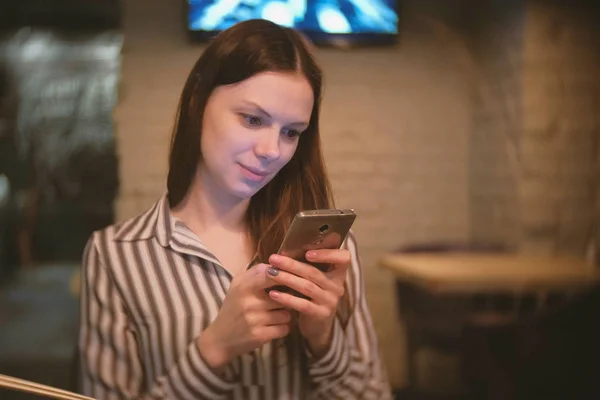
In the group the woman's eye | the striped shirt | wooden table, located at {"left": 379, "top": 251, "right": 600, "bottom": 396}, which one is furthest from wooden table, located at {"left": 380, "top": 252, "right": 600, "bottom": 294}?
the woman's eye

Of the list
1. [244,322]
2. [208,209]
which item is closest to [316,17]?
[208,209]

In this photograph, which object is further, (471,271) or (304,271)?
(471,271)

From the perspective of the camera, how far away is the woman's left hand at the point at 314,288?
588mm

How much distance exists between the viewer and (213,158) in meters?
0.64

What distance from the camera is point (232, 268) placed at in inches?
26.4

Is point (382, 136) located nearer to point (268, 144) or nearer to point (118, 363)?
point (268, 144)

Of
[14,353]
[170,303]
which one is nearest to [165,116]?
[170,303]

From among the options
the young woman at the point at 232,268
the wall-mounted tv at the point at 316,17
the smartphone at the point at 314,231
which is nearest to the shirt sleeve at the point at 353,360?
the young woman at the point at 232,268

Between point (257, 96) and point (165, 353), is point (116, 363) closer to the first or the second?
point (165, 353)

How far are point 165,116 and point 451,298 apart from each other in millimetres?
417

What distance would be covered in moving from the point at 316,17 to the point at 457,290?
38 cm

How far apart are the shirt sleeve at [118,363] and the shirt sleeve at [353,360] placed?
11cm

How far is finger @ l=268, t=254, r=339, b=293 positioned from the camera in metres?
0.58

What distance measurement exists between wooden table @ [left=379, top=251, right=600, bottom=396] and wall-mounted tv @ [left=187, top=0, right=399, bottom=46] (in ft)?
0.90
